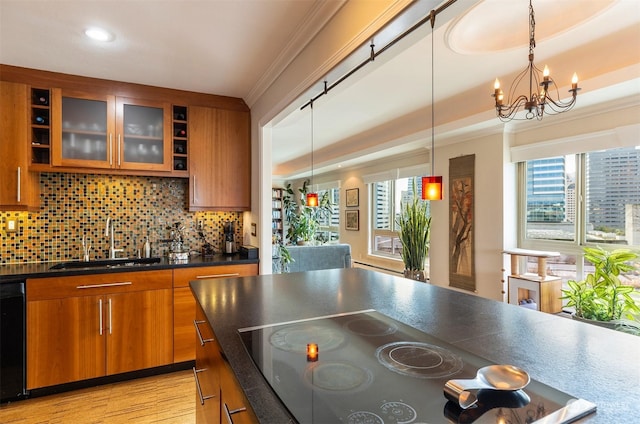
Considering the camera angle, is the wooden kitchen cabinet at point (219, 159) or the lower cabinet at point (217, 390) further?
the wooden kitchen cabinet at point (219, 159)

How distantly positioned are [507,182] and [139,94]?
3962 millimetres

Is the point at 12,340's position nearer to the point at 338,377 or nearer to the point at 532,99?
the point at 338,377

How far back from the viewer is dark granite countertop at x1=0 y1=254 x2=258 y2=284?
2.36m

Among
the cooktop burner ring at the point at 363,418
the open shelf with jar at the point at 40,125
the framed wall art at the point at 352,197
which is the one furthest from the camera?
the framed wall art at the point at 352,197

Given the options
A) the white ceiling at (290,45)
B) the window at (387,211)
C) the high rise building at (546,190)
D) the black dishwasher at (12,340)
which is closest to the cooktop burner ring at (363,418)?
the white ceiling at (290,45)

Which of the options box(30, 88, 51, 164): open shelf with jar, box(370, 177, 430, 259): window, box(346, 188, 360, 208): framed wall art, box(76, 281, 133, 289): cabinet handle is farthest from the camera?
box(346, 188, 360, 208): framed wall art

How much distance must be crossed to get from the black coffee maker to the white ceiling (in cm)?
123

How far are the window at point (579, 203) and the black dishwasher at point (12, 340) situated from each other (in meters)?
4.81

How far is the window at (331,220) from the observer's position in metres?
8.46

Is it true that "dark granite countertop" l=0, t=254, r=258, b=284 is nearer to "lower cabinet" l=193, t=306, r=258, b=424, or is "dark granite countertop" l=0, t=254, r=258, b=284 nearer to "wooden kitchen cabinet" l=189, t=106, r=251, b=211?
"wooden kitchen cabinet" l=189, t=106, r=251, b=211

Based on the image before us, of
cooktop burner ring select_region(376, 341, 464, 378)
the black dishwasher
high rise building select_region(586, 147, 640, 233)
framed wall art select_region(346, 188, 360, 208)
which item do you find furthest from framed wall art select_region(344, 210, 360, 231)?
cooktop burner ring select_region(376, 341, 464, 378)

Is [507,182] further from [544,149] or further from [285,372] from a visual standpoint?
[285,372]

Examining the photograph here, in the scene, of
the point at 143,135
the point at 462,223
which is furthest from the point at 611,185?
the point at 143,135

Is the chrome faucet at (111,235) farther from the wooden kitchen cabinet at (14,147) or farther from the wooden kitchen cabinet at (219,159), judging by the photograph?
the wooden kitchen cabinet at (219,159)
